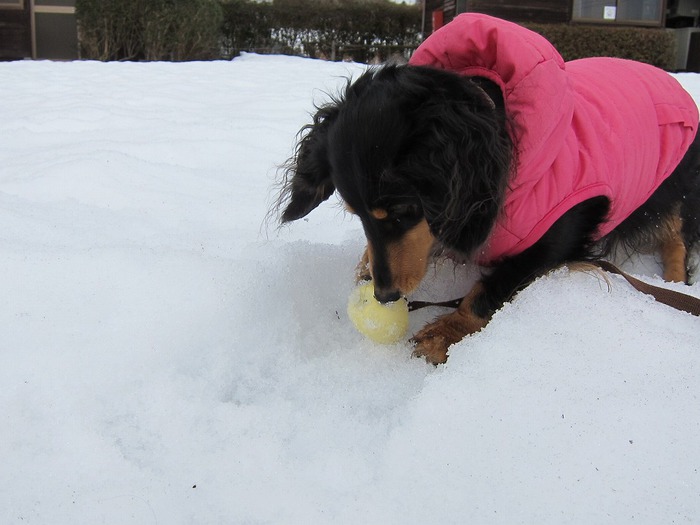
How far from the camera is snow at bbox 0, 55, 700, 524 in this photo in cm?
96

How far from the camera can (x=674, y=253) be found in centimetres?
206

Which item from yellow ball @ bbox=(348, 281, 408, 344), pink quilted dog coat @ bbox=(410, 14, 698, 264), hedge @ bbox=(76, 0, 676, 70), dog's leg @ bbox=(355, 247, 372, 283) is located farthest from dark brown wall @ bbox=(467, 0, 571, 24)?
yellow ball @ bbox=(348, 281, 408, 344)

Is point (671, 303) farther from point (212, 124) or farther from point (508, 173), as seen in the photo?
point (212, 124)

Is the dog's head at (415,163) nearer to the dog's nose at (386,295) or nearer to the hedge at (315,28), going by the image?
the dog's nose at (386,295)

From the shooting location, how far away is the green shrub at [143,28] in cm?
1000

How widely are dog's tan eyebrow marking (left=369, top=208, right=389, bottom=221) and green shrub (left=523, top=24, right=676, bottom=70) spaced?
10.2 meters

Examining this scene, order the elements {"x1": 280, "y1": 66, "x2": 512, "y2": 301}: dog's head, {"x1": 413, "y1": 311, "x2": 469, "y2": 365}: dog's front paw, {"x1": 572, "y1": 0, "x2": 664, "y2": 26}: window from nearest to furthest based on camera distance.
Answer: {"x1": 280, "y1": 66, "x2": 512, "y2": 301}: dog's head
{"x1": 413, "y1": 311, "x2": 469, "y2": 365}: dog's front paw
{"x1": 572, "y1": 0, "x2": 664, "y2": 26}: window

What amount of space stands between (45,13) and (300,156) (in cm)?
1238

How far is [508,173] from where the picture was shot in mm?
Result: 1381

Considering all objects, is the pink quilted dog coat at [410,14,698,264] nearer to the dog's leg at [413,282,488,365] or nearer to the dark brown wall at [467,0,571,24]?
the dog's leg at [413,282,488,365]

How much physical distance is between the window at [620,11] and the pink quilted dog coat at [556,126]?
10.9 metres

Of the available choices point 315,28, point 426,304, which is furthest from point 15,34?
point 426,304

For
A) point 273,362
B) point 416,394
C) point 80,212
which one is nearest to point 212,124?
point 80,212

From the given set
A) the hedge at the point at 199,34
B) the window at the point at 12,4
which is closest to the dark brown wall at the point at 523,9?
the hedge at the point at 199,34
